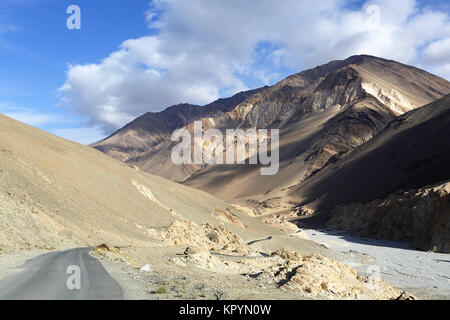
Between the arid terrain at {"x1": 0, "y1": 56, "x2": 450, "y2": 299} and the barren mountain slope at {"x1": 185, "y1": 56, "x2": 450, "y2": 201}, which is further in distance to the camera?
the barren mountain slope at {"x1": 185, "y1": 56, "x2": 450, "y2": 201}

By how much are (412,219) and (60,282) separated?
145 ft

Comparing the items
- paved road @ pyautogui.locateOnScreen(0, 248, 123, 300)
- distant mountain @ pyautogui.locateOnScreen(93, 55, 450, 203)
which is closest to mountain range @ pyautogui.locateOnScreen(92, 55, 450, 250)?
distant mountain @ pyautogui.locateOnScreen(93, 55, 450, 203)

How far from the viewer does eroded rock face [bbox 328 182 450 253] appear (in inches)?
1496

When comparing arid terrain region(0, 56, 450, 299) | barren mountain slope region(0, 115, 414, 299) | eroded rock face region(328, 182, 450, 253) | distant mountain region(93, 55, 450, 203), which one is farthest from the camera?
distant mountain region(93, 55, 450, 203)

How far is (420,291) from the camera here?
2206 cm

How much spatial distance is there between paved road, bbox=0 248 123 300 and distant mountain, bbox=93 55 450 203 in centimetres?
7486

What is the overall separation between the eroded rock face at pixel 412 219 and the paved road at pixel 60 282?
3530 cm

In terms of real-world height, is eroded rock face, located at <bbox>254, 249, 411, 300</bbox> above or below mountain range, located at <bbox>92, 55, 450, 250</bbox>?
below

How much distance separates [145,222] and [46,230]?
10.3 meters

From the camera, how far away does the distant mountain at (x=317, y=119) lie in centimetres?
10694

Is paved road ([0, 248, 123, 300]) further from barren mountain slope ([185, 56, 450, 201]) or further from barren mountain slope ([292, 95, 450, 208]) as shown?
barren mountain slope ([185, 56, 450, 201])

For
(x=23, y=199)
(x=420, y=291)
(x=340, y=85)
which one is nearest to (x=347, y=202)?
(x=420, y=291)

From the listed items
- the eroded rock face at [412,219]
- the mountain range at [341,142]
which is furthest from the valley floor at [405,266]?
the mountain range at [341,142]
